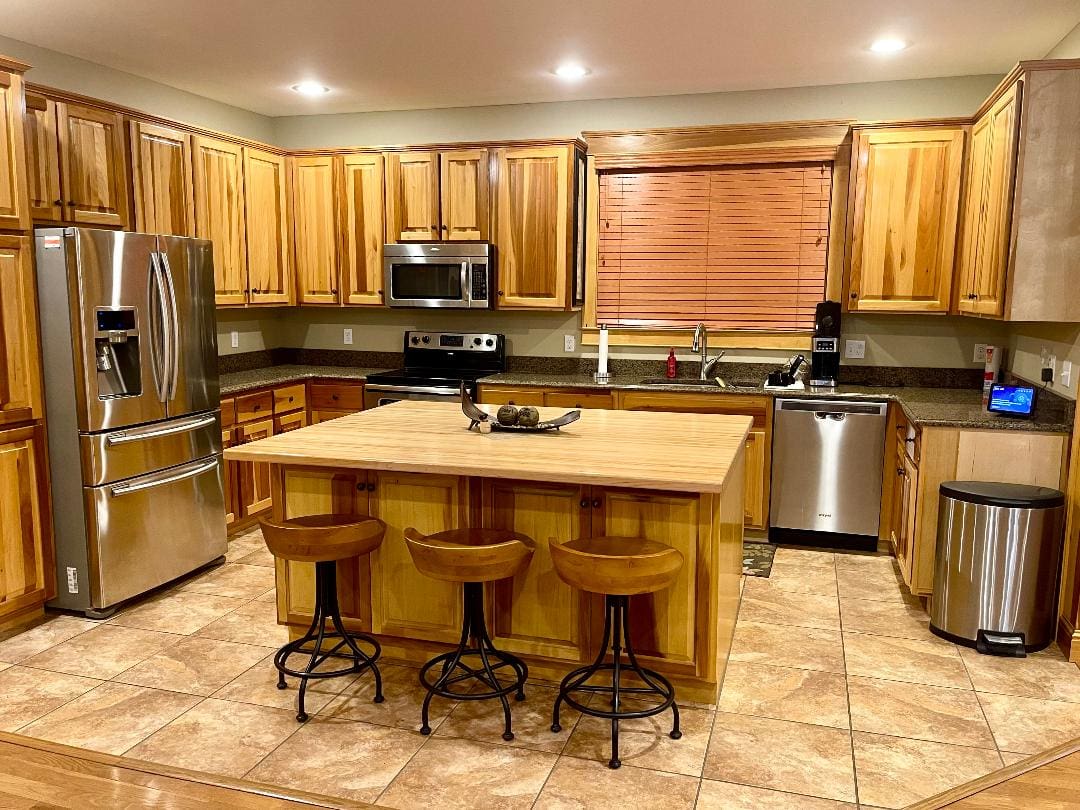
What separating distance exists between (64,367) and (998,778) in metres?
3.83

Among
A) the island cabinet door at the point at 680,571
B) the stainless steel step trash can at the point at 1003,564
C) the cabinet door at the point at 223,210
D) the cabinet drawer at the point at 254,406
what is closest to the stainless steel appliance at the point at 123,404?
the cabinet drawer at the point at 254,406

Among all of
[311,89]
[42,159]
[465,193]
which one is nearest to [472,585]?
Answer: [42,159]

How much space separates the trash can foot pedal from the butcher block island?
3.46 feet

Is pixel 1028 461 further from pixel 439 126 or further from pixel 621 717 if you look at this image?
pixel 439 126

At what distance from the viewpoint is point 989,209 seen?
Answer: 3.91m

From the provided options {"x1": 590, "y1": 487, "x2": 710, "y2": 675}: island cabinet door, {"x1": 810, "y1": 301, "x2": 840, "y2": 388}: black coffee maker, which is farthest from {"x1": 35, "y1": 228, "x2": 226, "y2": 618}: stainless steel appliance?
{"x1": 810, "y1": 301, "x2": 840, "y2": 388}: black coffee maker

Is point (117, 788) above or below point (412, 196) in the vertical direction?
below

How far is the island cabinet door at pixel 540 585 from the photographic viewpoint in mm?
2932

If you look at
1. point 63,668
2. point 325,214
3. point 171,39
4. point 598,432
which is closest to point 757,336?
point 598,432

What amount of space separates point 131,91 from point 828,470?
460 centimetres

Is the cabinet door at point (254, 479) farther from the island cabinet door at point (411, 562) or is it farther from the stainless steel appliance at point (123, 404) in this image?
the island cabinet door at point (411, 562)

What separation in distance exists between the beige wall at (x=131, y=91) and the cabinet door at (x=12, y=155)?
1.81ft

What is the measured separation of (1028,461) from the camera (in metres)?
3.61

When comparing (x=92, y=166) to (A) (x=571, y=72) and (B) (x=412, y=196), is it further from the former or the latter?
(A) (x=571, y=72)
